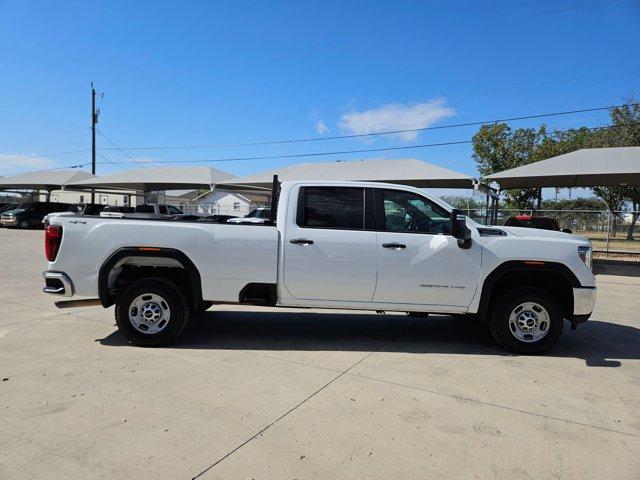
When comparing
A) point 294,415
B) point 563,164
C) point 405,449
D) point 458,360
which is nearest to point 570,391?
point 458,360

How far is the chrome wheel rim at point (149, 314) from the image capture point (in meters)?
5.53

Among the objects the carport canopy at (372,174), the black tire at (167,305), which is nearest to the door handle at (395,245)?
the black tire at (167,305)

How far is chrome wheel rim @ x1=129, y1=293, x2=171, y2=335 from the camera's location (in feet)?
18.1

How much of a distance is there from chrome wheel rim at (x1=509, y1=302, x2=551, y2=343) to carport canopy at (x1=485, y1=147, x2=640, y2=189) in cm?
1291

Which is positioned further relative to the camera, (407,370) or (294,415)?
(407,370)

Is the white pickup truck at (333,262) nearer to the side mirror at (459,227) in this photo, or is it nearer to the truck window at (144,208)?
the side mirror at (459,227)

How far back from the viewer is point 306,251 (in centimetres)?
542

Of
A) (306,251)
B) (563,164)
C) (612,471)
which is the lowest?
(612,471)

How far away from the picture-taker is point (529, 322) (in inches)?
222

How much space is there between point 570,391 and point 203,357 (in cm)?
371

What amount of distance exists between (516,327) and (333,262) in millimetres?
2304

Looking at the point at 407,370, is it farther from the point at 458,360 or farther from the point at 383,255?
the point at 383,255

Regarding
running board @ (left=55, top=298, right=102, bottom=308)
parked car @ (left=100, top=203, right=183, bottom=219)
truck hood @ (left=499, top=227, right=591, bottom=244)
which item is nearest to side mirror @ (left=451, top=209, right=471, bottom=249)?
truck hood @ (left=499, top=227, right=591, bottom=244)

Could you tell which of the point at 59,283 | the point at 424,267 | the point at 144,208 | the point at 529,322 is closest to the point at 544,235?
the point at 529,322
